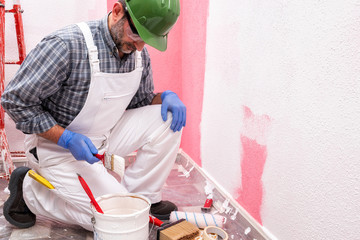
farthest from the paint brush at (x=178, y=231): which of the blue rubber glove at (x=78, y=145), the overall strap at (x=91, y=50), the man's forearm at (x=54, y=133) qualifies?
the overall strap at (x=91, y=50)

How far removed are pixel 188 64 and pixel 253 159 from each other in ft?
3.48

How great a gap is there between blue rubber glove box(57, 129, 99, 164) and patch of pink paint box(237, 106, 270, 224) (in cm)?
71

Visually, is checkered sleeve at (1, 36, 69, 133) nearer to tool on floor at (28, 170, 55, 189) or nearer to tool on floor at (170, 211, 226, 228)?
tool on floor at (28, 170, 55, 189)

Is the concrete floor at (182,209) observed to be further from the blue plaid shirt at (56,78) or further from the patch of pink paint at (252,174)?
the blue plaid shirt at (56,78)

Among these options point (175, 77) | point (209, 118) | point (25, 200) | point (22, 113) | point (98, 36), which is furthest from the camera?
point (175, 77)

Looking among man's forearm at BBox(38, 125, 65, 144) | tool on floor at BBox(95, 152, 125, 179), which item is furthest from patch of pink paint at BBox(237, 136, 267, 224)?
man's forearm at BBox(38, 125, 65, 144)

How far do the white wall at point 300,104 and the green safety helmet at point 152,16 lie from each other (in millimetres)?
415

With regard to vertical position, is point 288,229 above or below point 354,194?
below

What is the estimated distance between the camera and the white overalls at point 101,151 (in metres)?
1.33

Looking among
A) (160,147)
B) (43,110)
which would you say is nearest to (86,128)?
(43,110)

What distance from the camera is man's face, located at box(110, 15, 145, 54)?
125 centimetres

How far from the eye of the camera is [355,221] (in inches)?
35.9

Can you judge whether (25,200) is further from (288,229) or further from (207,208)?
(288,229)

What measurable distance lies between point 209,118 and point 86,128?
83 centimetres
